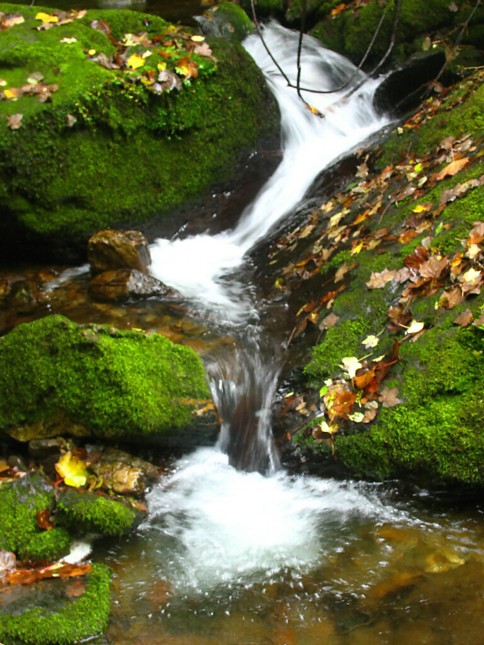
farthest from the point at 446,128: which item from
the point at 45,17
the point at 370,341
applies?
the point at 45,17

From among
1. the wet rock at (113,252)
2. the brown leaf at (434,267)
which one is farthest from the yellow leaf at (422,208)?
the wet rock at (113,252)

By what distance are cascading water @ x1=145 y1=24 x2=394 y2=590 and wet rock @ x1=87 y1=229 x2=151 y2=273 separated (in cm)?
40

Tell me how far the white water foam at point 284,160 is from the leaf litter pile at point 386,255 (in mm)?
605

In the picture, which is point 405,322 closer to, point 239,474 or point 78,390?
point 239,474

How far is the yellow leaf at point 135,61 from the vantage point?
684 centimetres

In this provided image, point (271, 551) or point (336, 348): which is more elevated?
point (336, 348)

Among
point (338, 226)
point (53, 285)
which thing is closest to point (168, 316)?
point (53, 285)

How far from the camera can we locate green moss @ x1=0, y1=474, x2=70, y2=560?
3.25 m

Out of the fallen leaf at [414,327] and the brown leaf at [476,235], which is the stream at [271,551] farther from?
the brown leaf at [476,235]

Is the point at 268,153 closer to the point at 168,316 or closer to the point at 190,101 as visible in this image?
the point at 190,101

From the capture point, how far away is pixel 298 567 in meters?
3.27

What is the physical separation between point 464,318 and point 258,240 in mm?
3558

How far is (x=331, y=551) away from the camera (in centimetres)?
334

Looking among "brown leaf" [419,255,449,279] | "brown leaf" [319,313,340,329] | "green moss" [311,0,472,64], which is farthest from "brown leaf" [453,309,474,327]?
"green moss" [311,0,472,64]
